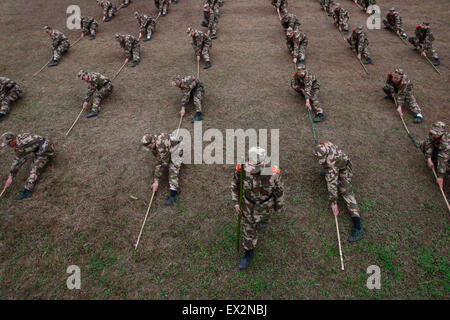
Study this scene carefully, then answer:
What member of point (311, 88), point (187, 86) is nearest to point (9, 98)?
point (187, 86)

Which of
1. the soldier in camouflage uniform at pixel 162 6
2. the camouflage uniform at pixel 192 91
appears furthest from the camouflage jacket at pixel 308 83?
the soldier in camouflage uniform at pixel 162 6

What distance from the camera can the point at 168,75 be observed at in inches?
357

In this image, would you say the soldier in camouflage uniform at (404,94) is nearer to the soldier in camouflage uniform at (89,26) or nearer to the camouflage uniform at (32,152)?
the camouflage uniform at (32,152)

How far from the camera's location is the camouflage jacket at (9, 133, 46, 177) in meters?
5.56

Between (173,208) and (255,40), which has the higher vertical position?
(255,40)

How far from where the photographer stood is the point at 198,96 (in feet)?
23.7

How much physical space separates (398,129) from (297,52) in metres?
4.75

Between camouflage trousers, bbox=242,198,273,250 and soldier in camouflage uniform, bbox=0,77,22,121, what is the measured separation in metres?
8.45

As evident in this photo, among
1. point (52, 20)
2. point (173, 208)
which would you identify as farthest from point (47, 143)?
point (52, 20)

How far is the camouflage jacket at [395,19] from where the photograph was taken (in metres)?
10.5

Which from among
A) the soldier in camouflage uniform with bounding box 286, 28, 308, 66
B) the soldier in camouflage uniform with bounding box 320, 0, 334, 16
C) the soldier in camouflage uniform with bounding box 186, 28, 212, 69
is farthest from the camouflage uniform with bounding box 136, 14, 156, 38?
the soldier in camouflage uniform with bounding box 320, 0, 334, 16

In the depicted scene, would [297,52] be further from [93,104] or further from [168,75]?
[93,104]

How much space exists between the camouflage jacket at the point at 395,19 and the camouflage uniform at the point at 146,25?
1103 cm

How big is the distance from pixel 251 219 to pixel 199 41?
7.90 metres
